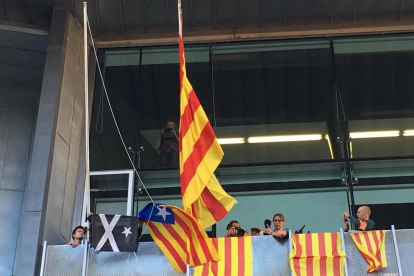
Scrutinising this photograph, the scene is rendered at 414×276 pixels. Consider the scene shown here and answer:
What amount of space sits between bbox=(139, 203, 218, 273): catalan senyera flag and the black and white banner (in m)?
0.41

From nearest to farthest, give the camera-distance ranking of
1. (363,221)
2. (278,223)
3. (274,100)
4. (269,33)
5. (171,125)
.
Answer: (363,221)
(278,223)
(171,125)
(274,100)
(269,33)

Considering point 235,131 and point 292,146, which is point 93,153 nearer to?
point 235,131

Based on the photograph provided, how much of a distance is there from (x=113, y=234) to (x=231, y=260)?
2.50 meters

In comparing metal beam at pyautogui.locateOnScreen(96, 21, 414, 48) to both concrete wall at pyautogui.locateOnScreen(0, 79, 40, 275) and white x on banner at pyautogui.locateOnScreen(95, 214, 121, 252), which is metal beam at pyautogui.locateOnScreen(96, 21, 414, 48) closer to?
concrete wall at pyautogui.locateOnScreen(0, 79, 40, 275)

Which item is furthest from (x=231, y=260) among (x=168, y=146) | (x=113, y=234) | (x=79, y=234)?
(x=168, y=146)

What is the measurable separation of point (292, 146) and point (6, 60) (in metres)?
9.47

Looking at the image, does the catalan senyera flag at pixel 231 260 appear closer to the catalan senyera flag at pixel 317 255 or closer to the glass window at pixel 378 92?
the catalan senyera flag at pixel 317 255

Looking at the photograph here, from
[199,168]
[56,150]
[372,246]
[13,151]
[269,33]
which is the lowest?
[372,246]

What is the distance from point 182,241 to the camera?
41.1 ft

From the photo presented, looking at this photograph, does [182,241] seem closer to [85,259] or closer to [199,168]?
[199,168]

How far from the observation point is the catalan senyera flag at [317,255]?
11.9 meters

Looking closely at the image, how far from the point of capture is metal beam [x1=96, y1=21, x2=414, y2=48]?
18.0 meters

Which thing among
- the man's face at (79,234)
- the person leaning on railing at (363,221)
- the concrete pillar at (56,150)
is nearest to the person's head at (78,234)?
the man's face at (79,234)

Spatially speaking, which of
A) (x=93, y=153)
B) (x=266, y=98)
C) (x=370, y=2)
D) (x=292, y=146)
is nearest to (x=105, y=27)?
(x=93, y=153)
